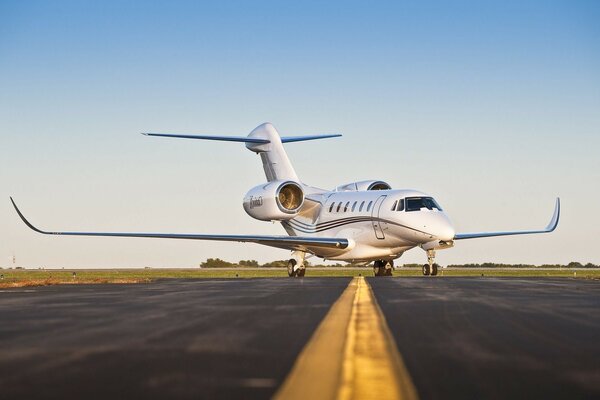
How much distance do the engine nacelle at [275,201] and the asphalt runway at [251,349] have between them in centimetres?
3062

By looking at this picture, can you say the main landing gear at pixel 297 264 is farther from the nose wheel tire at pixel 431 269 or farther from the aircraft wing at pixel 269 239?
the nose wheel tire at pixel 431 269

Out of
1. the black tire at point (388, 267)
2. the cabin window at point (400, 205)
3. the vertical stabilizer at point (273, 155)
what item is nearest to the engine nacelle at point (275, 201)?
the vertical stabilizer at point (273, 155)

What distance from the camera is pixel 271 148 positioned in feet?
167

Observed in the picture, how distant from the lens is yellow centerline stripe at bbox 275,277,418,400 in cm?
498

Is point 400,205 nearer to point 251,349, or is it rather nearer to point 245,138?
point 245,138

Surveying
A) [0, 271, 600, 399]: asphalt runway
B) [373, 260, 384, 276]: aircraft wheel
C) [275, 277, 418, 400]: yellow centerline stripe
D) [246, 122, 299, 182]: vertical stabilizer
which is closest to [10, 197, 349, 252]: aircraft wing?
[373, 260, 384, 276]: aircraft wheel

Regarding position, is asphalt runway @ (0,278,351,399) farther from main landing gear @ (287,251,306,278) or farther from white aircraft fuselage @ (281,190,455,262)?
main landing gear @ (287,251,306,278)

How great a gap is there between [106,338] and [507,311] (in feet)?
19.4

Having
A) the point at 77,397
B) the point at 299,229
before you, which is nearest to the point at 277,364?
the point at 77,397

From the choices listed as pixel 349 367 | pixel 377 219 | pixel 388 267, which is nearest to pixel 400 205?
pixel 377 219

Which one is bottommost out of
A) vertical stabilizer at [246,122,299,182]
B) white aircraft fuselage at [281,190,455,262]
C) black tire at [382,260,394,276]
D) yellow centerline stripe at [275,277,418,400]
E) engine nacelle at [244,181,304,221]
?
yellow centerline stripe at [275,277,418,400]

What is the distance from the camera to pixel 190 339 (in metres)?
8.12

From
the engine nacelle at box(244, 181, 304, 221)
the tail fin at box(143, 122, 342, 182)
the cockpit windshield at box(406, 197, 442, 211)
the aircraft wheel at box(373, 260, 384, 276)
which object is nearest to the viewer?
the cockpit windshield at box(406, 197, 442, 211)

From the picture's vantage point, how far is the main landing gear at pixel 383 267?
44.0 meters
